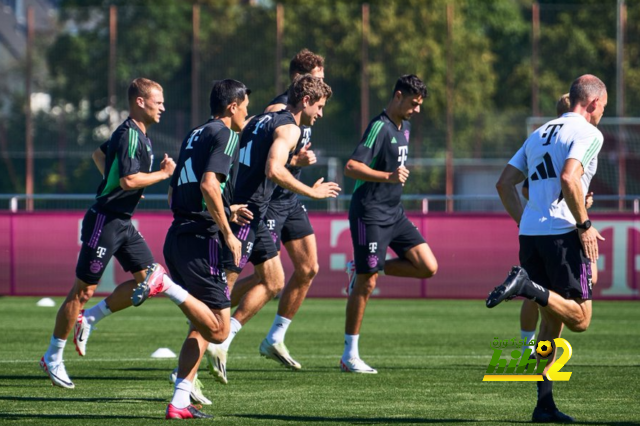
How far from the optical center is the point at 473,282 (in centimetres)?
1812

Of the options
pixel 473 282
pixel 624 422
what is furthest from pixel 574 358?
pixel 473 282

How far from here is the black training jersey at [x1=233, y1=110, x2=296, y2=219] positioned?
355 inches

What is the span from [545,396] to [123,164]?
374 cm

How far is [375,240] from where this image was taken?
408 inches

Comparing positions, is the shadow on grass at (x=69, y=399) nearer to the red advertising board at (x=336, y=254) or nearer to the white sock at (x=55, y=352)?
the white sock at (x=55, y=352)

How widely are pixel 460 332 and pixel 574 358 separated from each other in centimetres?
276

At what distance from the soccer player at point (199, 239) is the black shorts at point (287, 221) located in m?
2.52

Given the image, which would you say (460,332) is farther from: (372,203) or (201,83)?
(201,83)

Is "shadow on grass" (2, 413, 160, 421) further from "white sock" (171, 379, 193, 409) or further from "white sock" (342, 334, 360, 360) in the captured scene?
"white sock" (342, 334, 360, 360)

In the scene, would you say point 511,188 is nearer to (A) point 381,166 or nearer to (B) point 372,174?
(B) point 372,174

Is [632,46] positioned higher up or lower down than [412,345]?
higher up

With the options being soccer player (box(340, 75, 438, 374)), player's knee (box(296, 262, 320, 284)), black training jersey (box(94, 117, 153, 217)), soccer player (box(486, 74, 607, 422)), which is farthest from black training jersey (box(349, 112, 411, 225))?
soccer player (box(486, 74, 607, 422))

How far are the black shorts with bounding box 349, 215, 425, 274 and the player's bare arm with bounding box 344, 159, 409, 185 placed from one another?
540mm

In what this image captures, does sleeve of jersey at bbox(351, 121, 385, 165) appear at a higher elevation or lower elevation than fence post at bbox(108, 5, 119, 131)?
lower
